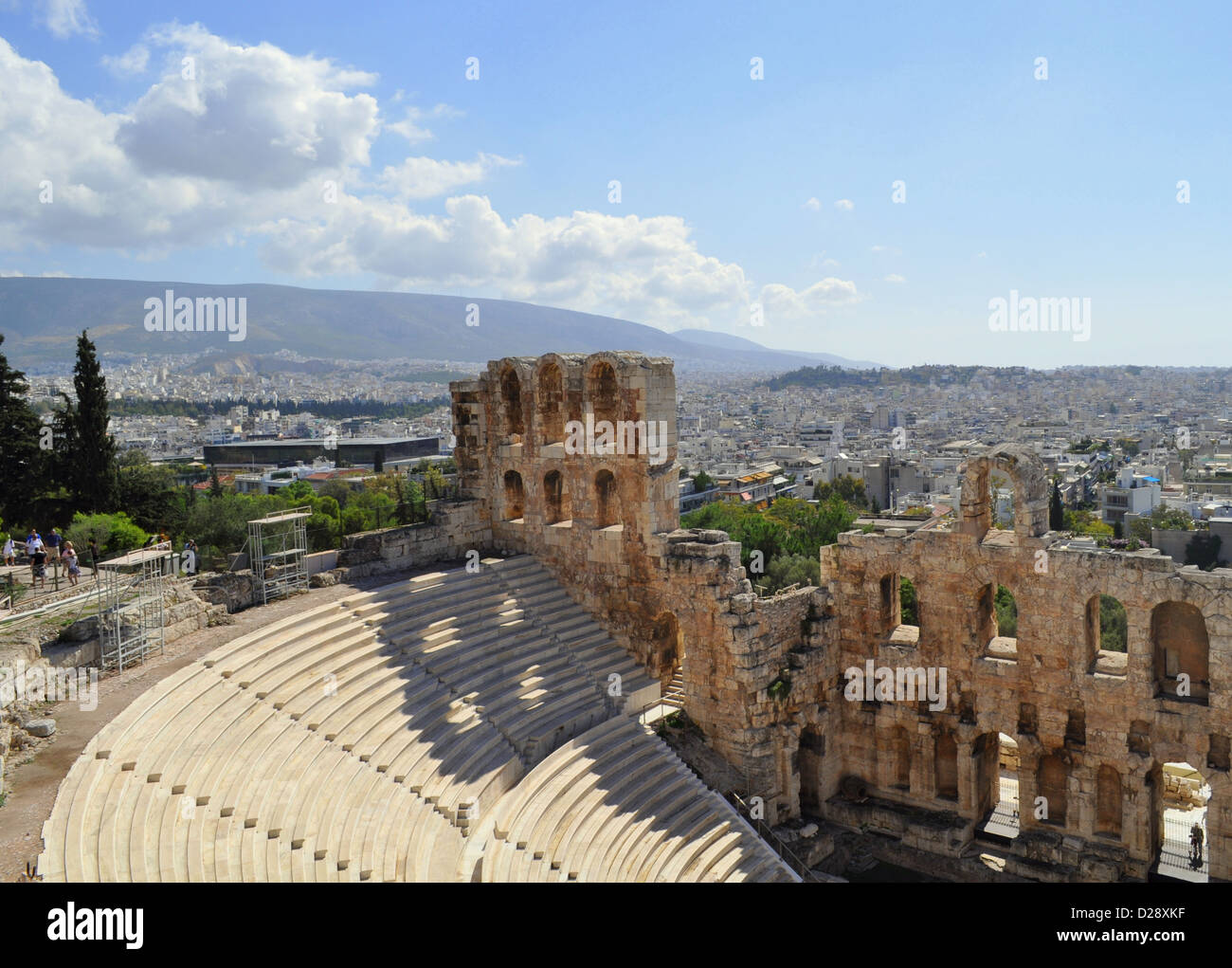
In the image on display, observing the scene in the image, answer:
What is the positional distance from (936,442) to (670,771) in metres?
140

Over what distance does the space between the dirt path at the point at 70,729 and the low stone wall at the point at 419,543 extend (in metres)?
1.85

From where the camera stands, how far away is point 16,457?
107 feet

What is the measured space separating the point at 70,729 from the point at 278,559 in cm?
935

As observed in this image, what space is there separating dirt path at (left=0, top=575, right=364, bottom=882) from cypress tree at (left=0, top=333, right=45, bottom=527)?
1843 centimetres

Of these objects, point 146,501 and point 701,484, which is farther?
point 701,484

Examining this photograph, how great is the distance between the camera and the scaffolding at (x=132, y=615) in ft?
52.8

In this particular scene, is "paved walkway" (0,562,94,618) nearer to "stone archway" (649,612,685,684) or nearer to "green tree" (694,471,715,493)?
"stone archway" (649,612,685,684)

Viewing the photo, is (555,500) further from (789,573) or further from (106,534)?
(789,573)

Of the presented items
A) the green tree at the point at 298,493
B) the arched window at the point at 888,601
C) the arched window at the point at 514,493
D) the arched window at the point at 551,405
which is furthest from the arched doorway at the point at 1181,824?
the green tree at the point at 298,493

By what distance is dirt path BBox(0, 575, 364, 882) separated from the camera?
10.3 m

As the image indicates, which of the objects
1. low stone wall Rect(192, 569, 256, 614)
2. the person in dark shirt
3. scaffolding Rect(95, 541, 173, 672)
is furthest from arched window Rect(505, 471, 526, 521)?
the person in dark shirt

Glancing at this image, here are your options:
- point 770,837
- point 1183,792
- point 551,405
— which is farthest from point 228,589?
point 1183,792
